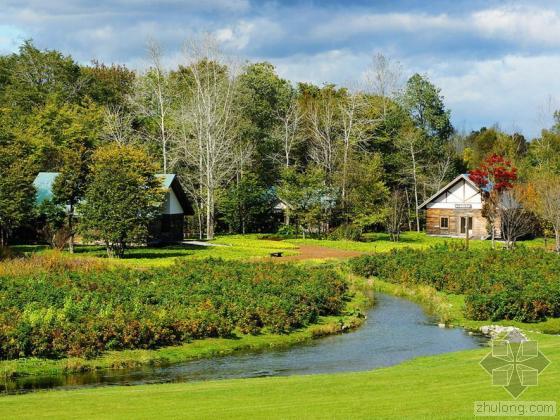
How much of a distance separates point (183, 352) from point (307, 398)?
35.2 ft

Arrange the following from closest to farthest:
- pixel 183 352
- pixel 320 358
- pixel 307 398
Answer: pixel 307 398 < pixel 320 358 < pixel 183 352

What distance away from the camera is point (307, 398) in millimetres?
14789

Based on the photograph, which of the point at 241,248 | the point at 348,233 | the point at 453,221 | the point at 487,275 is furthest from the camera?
the point at 453,221

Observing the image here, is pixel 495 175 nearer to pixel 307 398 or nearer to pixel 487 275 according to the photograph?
pixel 487 275

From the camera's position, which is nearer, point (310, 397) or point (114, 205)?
point (310, 397)

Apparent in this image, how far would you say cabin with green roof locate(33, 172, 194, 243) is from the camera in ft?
193

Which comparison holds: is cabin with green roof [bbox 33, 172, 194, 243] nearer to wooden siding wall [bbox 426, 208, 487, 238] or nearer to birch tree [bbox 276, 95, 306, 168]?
birch tree [bbox 276, 95, 306, 168]

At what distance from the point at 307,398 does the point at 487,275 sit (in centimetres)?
2315

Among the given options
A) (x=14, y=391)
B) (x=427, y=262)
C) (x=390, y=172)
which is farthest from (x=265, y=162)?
(x=14, y=391)

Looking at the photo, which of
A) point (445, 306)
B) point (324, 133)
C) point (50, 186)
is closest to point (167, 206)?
point (50, 186)

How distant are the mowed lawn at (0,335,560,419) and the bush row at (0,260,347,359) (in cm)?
627

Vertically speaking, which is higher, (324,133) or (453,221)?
(324,133)

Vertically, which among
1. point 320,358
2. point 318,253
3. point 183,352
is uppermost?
point 318,253

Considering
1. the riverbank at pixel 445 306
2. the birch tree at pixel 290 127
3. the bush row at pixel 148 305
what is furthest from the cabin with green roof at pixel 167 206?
the riverbank at pixel 445 306
